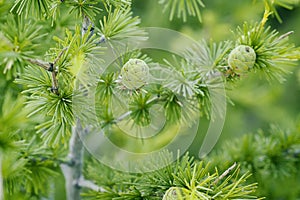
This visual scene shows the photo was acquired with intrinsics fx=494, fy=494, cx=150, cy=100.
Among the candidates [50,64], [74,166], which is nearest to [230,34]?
[74,166]

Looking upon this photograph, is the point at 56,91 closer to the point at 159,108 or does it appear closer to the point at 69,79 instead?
the point at 69,79

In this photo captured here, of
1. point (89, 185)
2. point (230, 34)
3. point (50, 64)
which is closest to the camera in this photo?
point (50, 64)

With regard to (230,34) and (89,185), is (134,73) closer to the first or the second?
(89,185)

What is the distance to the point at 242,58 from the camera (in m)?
0.55

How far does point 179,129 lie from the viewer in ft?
2.55

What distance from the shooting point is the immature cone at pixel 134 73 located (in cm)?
51

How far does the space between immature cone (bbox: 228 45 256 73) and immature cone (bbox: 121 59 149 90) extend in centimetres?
11

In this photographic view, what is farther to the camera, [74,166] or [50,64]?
[74,166]

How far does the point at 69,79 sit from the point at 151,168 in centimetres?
14

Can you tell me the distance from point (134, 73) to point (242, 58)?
0.13 m

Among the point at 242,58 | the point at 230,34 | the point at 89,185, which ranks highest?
the point at 230,34

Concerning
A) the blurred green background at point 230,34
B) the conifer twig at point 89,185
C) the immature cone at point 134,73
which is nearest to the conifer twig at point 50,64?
the immature cone at point 134,73

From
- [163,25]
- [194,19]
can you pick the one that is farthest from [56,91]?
[194,19]

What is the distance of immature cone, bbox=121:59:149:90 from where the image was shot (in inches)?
20.0
